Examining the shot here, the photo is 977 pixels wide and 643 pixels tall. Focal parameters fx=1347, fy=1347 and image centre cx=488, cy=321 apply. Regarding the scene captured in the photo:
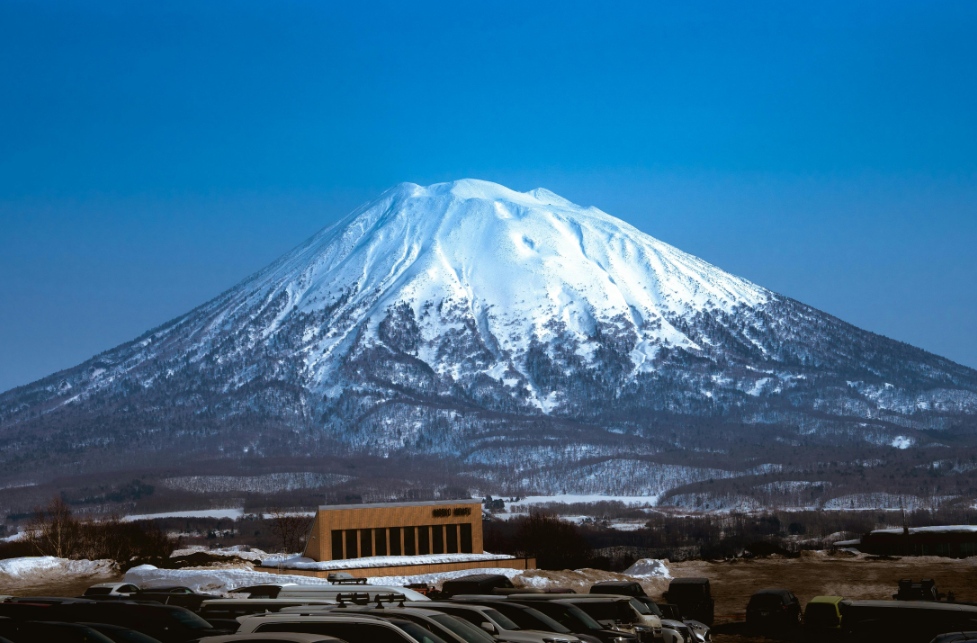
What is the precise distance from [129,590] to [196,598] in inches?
270

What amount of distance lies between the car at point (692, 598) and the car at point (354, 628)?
26.8 metres

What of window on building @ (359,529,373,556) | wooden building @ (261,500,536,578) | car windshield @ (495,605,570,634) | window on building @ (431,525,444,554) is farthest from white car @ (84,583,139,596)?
→ window on building @ (431,525,444,554)

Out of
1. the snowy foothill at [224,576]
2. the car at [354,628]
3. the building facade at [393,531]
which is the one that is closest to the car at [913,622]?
the car at [354,628]

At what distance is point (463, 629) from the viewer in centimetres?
1914

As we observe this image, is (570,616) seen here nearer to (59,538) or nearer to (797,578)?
(797,578)

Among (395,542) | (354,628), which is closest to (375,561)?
(395,542)

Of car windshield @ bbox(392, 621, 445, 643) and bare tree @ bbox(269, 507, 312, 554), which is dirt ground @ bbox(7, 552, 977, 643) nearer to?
car windshield @ bbox(392, 621, 445, 643)

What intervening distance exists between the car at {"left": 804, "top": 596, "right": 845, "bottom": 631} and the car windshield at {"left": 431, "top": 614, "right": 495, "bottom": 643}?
55.2 ft

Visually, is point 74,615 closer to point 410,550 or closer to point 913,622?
point 913,622

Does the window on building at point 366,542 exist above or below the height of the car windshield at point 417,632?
below

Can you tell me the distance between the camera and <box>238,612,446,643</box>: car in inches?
663

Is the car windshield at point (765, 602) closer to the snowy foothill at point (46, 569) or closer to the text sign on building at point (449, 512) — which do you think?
the text sign on building at point (449, 512)

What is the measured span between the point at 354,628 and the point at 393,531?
2305 inches

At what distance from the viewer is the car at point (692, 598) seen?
43188 millimetres
